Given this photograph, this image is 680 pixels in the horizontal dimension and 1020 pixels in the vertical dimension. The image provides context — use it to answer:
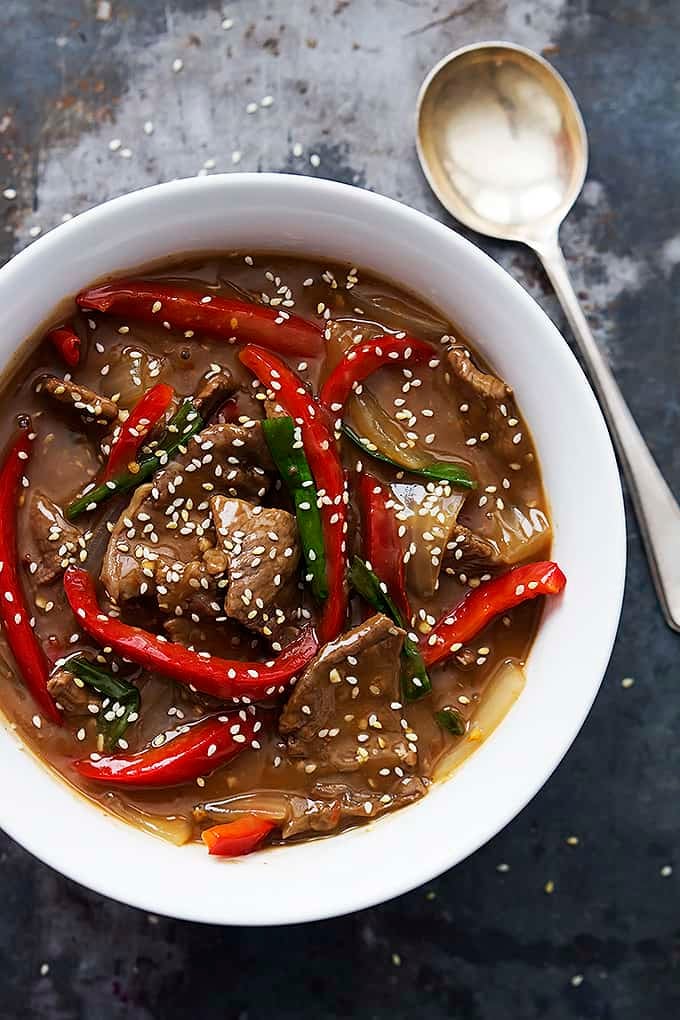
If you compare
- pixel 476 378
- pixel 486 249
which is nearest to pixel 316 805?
pixel 476 378

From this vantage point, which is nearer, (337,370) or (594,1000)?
(337,370)

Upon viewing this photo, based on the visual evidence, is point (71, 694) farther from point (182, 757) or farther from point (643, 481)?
point (643, 481)

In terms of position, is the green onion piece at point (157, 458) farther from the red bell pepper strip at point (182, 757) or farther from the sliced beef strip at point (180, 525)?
the red bell pepper strip at point (182, 757)

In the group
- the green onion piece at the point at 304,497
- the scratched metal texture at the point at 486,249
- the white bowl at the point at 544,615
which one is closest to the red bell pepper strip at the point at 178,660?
the green onion piece at the point at 304,497

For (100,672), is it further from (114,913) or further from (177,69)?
(177,69)

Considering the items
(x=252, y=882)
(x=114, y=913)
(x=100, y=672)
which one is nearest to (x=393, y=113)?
(x=100, y=672)

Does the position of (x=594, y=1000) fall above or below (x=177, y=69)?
below

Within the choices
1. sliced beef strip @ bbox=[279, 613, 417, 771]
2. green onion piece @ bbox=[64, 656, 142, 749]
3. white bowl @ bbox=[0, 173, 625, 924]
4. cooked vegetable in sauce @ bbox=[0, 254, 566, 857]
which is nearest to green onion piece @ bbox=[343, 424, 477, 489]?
cooked vegetable in sauce @ bbox=[0, 254, 566, 857]
